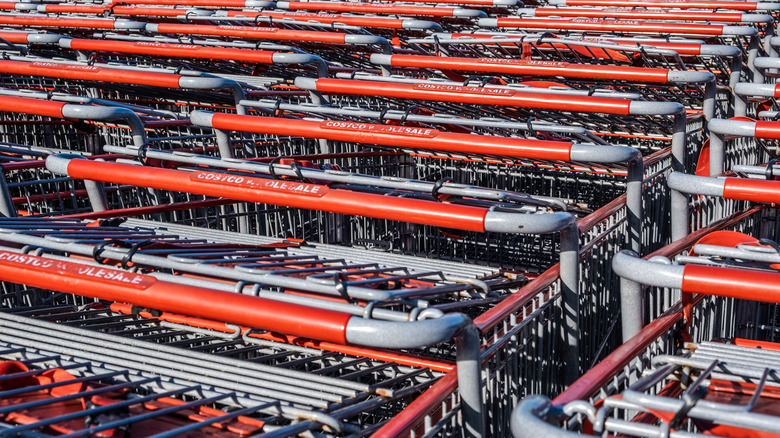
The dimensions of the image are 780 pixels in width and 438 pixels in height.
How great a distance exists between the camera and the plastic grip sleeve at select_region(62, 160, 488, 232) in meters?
2.24

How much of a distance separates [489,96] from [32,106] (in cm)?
189

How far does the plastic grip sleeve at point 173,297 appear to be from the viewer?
1728 mm

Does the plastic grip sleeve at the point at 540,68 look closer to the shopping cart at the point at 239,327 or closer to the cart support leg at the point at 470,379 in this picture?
the shopping cart at the point at 239,327

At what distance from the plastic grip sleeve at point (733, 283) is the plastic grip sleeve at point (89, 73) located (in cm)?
280

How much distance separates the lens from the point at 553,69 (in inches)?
154

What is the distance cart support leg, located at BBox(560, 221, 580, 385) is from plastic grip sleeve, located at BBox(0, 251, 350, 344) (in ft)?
2.82

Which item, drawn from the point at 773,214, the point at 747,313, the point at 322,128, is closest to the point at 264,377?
the point at 322,128

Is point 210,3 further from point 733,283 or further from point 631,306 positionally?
point 733,283

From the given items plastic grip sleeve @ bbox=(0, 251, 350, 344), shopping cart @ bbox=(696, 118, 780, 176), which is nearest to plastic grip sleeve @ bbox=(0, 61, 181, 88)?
plastic grip sleeve @ bbox=(0, 251, 350, 344)

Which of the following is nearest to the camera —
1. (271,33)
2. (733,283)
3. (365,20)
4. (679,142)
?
(733,283)

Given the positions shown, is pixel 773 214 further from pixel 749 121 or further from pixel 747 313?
pixel 749 121

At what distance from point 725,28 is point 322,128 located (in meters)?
2.78

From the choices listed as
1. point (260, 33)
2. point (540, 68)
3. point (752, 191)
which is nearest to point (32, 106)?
point (260, 33)

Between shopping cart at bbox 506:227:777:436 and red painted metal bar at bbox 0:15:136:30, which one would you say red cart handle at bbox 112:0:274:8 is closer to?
red painted metal bar at bbox 0:15:136:30
